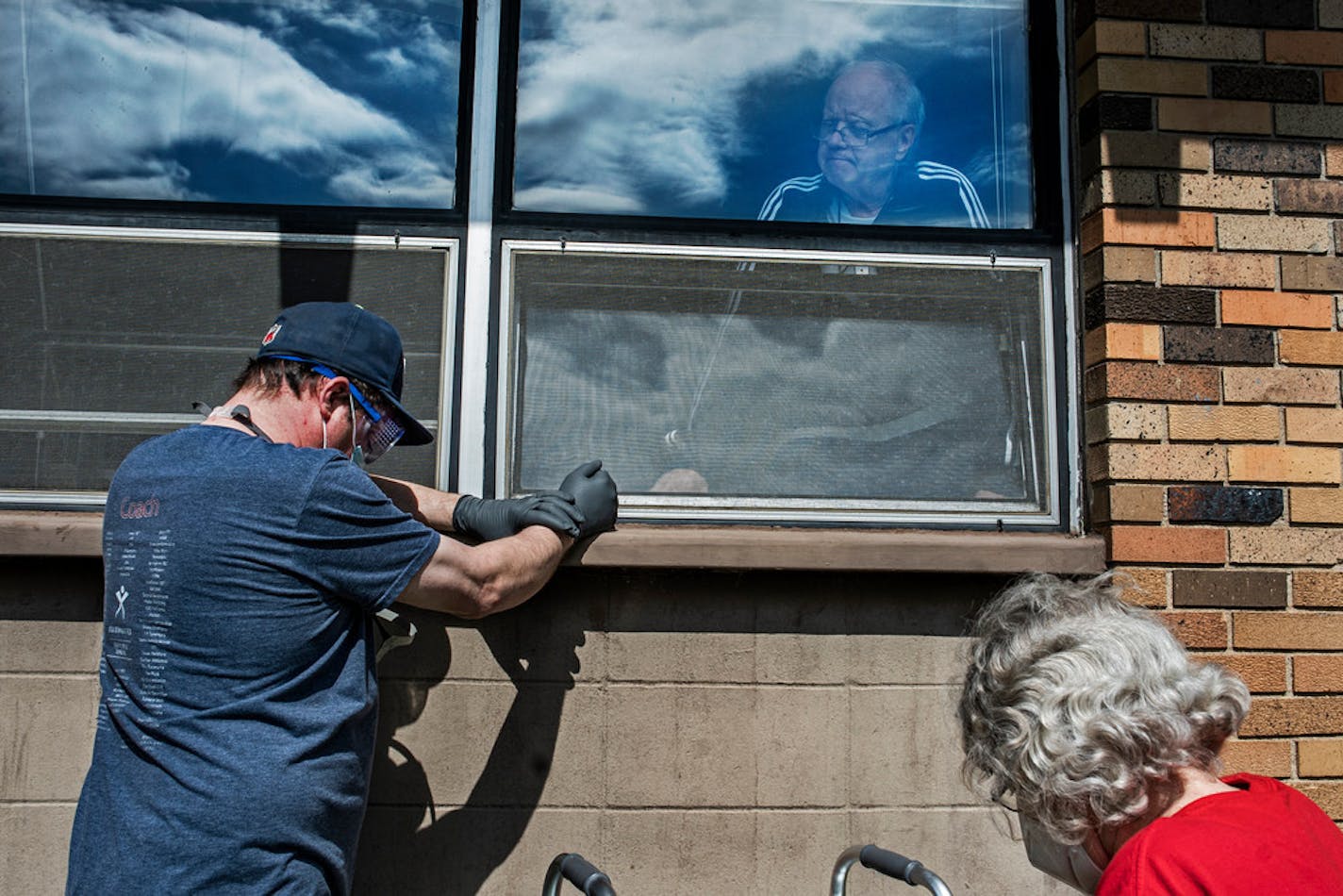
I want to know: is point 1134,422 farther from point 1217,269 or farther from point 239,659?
point 239,659

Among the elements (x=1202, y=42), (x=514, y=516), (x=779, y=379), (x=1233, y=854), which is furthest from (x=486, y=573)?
(x=1202, y=42)

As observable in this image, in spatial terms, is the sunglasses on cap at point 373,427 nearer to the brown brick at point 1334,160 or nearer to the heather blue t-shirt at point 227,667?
the heather blue t-shirt at point 227,667

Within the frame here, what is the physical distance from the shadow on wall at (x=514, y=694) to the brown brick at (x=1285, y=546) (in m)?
1.07

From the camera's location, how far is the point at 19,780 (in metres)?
2.77

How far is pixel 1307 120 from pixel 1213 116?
0.27 m

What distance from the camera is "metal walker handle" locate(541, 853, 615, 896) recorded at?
208cm

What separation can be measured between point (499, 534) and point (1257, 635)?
6.58 ft

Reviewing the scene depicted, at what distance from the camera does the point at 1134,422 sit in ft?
9.77

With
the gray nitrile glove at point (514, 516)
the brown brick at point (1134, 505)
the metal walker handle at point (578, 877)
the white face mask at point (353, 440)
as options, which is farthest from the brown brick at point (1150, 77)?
the metal walker handle at point (578, 877)

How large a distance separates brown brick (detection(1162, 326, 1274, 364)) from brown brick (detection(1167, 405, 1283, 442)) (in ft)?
0.42

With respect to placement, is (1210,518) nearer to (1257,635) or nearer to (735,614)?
(1257,635)

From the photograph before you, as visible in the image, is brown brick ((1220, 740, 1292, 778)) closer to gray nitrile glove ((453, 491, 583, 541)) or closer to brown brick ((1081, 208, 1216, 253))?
brown brick ((1081, 208, 1216, 253))

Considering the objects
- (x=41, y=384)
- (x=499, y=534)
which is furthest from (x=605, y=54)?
(x=41, y=384)

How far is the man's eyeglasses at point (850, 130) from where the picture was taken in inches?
130
